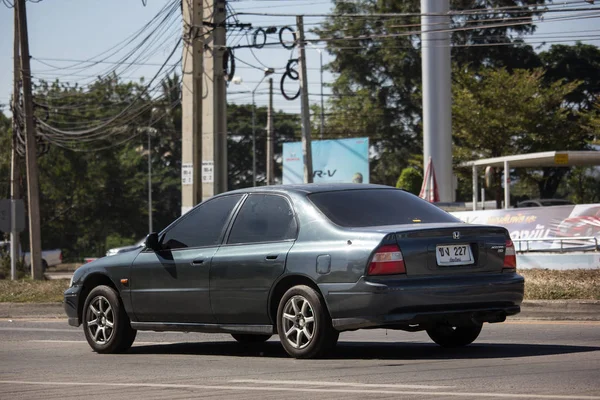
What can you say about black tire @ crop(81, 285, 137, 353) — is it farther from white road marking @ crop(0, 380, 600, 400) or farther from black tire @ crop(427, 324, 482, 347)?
black tire @ crop(427, 324, 482, 347)

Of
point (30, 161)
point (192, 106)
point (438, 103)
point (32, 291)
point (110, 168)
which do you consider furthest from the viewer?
point (110, 168)

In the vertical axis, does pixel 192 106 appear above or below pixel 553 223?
above

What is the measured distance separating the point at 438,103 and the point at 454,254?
31273 mm

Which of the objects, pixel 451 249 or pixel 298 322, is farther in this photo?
pixel 298 322

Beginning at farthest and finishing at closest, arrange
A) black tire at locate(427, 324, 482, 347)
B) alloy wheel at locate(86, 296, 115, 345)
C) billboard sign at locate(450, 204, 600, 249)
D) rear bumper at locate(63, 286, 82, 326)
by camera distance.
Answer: billboard sign at locate(450, 204, 600, 249) < rear bumper at locate(63, 286, 82, 326) < alloy wheel at locate(86, 296, 115, 345) < black tire at locate(427, 324, 482, 347)

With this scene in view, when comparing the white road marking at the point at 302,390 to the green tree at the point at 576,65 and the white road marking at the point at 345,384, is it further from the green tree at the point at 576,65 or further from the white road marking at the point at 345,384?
the green tree at the point at 576,65

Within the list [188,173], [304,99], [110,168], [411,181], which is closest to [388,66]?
[110,168]

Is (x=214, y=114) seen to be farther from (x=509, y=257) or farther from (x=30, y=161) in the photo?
(x=509, y=257)

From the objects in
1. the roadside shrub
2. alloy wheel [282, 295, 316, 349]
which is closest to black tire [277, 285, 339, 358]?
alloy wheel [282, 295, 316, 349]

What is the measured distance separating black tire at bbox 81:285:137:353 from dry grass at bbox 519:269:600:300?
6.36m

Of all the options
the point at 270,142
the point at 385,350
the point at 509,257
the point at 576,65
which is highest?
the point at 576,65

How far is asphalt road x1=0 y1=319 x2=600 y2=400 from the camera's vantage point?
6816 millimetres

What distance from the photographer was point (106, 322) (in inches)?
413

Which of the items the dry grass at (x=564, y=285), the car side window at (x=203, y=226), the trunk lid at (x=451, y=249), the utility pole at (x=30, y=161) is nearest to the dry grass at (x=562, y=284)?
the dry grass at (x=564, y=285)
